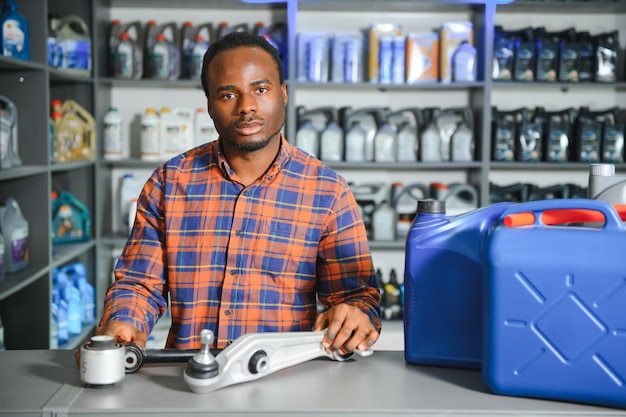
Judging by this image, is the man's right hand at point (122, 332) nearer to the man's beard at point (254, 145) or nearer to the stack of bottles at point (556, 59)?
the man's beard at point (254, 145)

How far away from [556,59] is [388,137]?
1.07 m

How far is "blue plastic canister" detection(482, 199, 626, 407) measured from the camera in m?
1.06

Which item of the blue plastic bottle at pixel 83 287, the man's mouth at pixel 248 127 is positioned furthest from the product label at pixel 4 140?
the man's mouth at pixel 248 127

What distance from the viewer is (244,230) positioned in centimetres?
166

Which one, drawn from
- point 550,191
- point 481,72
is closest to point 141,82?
point 481,72

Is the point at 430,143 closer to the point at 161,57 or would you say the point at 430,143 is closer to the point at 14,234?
the point at 161,57

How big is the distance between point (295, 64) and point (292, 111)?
307mm

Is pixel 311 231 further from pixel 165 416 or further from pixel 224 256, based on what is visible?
pixel 165 416

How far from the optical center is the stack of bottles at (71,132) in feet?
11.9

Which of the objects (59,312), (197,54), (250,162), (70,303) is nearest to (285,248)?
(250,162)

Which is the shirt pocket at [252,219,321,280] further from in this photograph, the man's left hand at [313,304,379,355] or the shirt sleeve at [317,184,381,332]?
the man's left hand at [313,304,379,355]

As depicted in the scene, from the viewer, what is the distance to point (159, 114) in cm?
420

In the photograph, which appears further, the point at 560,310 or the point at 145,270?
the point at 145,270

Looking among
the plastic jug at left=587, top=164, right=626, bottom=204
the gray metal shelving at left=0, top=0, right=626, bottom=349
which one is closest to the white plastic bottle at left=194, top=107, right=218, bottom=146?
the gray metal shelving at left=0, top=0, right=626, bottom=349
